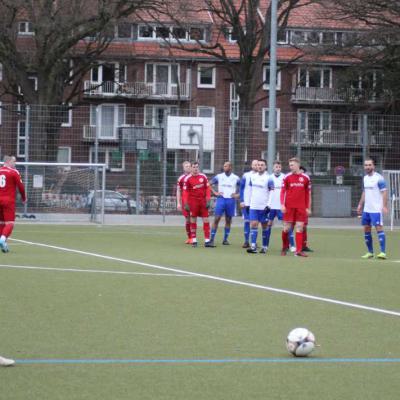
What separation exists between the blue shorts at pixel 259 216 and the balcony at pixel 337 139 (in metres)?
13.6

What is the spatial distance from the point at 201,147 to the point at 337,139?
523 centimetres

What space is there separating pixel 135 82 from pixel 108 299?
53.9 meters

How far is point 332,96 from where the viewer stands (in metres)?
65.6

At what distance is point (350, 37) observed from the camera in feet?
152

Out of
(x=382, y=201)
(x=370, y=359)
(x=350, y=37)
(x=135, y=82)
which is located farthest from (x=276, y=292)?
(x=135, y=82)

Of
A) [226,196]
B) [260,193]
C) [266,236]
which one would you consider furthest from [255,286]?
[226,196]

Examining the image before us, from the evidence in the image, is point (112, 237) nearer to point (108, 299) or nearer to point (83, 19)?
point (108, 299)

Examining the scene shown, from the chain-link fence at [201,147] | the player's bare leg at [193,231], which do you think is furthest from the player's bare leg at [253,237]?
the chain-link fence at [201,147]

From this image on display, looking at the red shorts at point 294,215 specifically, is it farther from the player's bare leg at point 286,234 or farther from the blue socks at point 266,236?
the blue socks at point 266,236

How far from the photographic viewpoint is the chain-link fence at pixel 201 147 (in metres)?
34.4

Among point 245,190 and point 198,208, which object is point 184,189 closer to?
point 198,208

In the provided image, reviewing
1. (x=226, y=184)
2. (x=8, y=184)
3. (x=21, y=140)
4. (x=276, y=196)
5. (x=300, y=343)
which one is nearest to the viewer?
(x=300, y=343)

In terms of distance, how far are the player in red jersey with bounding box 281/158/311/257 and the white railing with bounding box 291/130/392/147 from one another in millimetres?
15092

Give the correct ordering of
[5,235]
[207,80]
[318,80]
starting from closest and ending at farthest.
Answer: [5,235] → [318,80] → [207,80]
